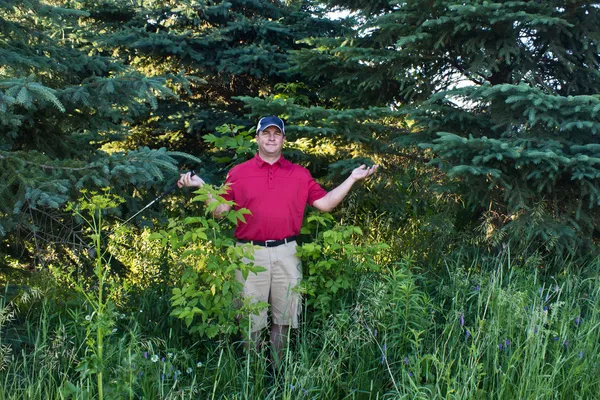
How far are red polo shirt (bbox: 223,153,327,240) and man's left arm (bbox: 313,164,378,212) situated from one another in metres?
0.15

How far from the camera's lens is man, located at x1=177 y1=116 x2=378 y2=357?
12.7ft

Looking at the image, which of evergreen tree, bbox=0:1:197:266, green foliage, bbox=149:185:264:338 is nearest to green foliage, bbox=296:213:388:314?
green foliage, bbox=149:185:264:338

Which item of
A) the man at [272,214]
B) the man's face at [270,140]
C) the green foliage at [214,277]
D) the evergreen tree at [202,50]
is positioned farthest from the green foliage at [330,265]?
the evergreen tree at [202,50]

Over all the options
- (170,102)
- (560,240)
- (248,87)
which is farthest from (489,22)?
(170,102)

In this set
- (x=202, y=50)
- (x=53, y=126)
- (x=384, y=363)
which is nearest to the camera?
(x=384, y=363)

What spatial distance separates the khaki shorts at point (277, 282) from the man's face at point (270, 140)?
70 centimetres

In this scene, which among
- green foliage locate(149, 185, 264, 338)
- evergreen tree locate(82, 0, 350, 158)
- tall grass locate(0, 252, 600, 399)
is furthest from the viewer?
evergreen tree locate(82, 0, 350, 158)

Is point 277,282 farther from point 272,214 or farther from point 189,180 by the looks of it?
point 189,180

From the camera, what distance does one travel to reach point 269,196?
153 inches

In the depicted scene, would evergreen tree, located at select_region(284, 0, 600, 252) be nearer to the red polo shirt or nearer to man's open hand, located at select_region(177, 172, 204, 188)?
the red polo shirt

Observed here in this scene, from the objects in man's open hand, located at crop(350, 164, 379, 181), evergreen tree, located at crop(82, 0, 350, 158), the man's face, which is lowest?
Result: man's open hand, located at crop(350, 164, 379, 181)

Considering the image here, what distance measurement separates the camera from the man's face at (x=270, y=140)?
3916 mm

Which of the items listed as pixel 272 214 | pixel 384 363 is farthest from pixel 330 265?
pixel 384 363

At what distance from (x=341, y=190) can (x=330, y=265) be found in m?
0.58
